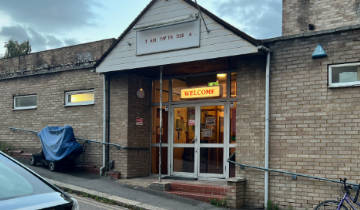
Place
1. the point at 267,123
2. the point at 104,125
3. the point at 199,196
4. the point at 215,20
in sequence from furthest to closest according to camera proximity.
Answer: the point at 104,125 → the point at 199,196 → the point at 215,20 → the point at 267,123

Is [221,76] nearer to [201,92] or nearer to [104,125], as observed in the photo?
[201,92]

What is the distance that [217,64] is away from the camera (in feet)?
33.1

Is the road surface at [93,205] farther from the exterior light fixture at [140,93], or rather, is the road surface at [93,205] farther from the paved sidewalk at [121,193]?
the exterior light fixture at [140,93]

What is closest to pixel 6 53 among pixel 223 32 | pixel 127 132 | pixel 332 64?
pixel 127 132

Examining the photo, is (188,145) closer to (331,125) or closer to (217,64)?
(217,64)

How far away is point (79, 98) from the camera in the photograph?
1240cm

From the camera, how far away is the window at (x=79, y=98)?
39.7 ft

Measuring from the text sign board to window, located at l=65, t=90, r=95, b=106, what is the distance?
9.26ft

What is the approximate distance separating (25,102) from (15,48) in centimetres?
2291

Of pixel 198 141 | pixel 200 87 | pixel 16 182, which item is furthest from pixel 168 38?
pixel 16 182

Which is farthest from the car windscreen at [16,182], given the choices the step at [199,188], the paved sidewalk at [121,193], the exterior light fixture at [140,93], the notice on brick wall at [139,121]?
the exterior light fixture at [140,93]

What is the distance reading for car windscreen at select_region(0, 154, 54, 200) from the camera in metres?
2.77

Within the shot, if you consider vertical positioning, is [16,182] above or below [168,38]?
below

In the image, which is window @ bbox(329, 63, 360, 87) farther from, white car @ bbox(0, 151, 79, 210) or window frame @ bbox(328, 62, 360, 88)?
white car @ bbox(0, 151, 79, 210)
